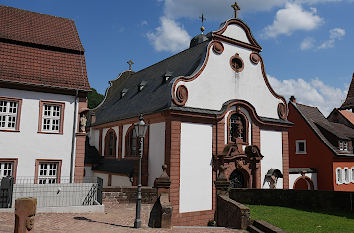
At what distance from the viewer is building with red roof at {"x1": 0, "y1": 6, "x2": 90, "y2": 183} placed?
623 inches

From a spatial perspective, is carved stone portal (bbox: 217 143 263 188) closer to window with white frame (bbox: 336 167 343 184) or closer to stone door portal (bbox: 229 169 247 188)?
stone door portal (bbox: 229 169 247 188)

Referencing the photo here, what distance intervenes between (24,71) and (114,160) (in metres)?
11.9

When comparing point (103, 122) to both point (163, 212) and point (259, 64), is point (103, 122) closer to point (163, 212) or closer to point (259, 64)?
point (259, 64)

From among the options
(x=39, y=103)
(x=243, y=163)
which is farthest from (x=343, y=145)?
(x=39, y=103)

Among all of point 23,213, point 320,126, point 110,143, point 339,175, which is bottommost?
point 23,213

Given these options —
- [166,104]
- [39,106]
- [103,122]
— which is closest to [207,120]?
[166,104]

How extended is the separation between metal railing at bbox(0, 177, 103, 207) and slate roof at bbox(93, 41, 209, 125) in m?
A: 6.76

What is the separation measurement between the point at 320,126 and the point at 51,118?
1037 inches

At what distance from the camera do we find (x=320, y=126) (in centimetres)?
3169

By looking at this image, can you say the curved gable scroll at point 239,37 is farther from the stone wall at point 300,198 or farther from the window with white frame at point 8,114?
the window with white frame at point 8,114

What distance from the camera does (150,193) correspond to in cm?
1758

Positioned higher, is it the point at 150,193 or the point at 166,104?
the point at 166,104

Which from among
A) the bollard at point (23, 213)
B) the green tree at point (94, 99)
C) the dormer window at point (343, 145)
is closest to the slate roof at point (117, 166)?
the bollard at point (23, 213)

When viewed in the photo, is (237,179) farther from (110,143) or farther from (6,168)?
(6,168)
